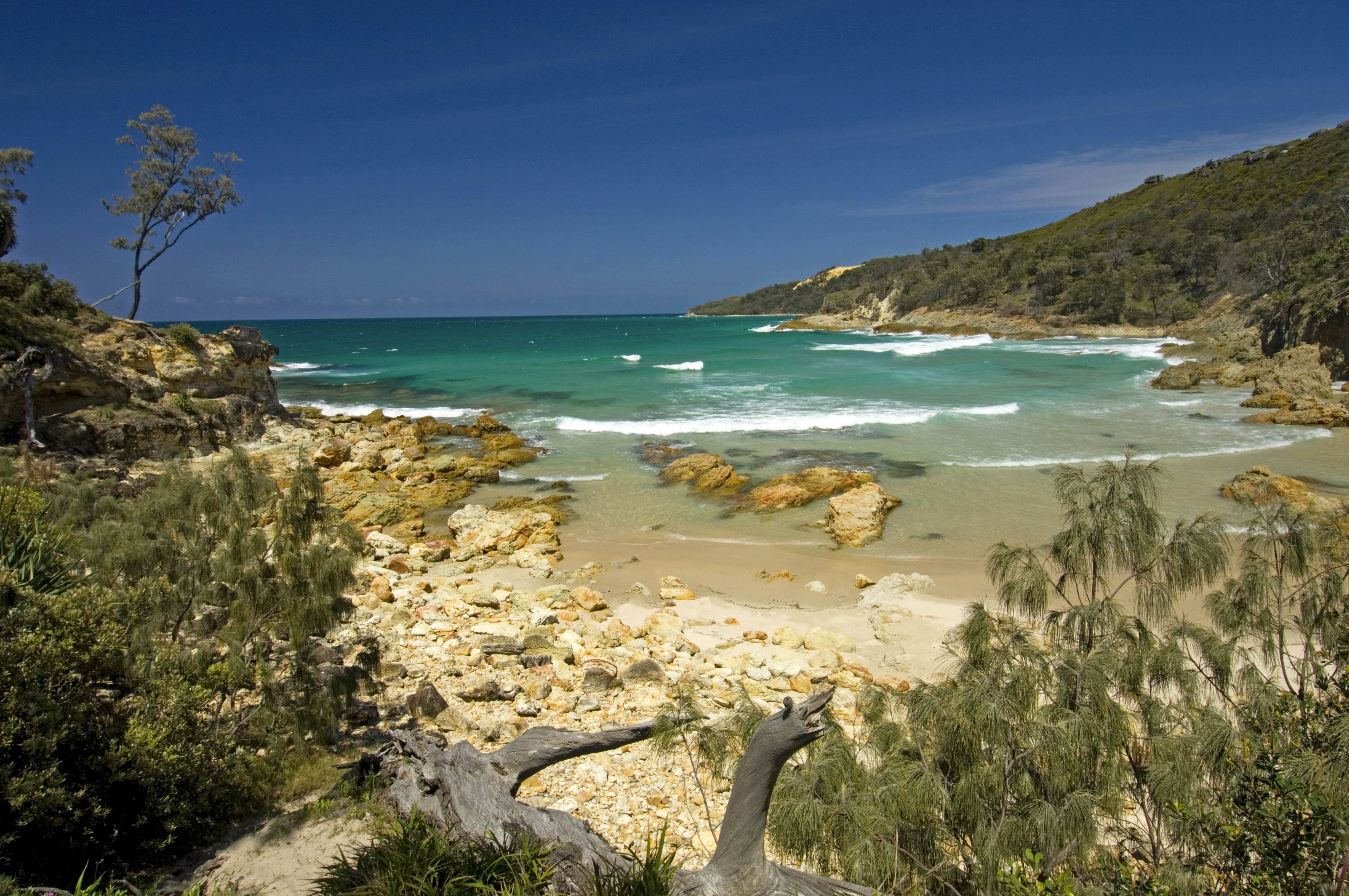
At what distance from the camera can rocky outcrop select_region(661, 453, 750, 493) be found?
17.8m

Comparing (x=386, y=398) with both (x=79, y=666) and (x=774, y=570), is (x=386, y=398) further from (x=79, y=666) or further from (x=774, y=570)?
(x=79, y=666)

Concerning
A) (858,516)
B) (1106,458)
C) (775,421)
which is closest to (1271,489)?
(1106,458)

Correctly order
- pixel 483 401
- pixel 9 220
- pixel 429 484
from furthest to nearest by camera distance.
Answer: pixel 483 401 → pixel 429 484 → pixel 9 220

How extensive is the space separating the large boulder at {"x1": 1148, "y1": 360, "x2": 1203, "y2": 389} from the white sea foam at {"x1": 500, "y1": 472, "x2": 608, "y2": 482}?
2850 cm

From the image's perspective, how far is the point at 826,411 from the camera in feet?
94.3

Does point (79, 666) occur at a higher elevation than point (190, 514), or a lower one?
lower

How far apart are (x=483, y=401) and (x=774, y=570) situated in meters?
25.9

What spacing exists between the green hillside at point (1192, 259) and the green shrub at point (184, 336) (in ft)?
149

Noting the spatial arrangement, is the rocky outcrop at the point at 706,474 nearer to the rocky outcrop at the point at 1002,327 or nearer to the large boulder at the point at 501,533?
the large boulder at the point at 501,533

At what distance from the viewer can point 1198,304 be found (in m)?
59.5

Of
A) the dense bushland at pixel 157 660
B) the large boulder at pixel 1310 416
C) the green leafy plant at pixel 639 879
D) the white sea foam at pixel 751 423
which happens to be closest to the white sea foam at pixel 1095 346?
the large boulder at pixel 1310 416

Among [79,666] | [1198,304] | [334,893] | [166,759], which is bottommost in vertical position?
[334,893]

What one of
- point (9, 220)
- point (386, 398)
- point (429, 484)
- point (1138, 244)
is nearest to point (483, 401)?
point (386, 398)

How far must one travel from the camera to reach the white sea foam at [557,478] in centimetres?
1936
